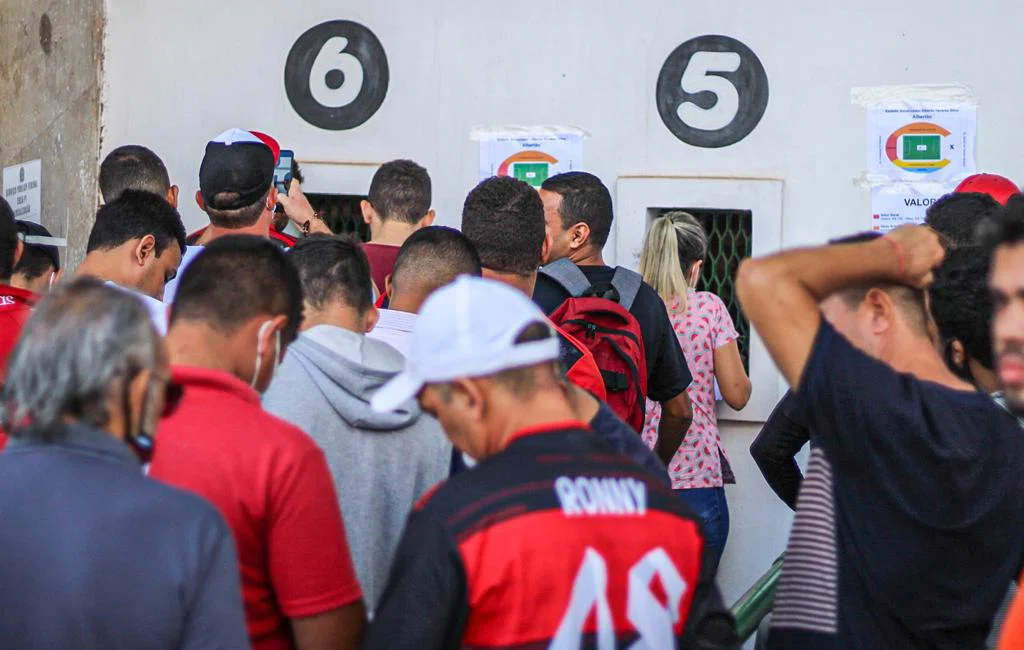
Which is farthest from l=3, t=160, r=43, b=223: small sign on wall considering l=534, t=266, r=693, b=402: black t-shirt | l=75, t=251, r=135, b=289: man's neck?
l=534, t=266, r=693, b=402: black t-shirt

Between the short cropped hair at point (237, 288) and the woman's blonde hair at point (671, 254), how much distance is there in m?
2.88

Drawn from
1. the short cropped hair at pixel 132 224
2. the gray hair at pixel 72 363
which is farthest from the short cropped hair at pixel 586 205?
the gray hair at pixel 72 363

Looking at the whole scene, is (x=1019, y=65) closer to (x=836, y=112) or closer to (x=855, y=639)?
(x=836, y=112)

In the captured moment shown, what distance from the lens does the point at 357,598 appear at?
2.76 m

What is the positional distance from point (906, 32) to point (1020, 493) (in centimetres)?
343

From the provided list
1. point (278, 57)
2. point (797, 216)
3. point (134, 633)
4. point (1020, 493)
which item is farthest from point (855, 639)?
point (278, 57)

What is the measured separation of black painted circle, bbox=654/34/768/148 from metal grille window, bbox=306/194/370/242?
156 centimetres

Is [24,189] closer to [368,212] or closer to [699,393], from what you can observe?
[368,212]

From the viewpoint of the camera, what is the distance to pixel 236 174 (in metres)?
4.60

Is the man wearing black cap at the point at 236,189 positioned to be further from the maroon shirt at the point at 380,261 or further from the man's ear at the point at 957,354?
the man's ear at the point at 957,354

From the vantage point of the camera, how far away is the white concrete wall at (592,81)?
5.83 m

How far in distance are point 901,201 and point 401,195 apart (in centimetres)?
213

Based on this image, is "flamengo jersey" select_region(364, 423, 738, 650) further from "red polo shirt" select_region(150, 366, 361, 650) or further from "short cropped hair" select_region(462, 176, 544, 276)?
"short cropped hair" select_region(462, 176, 544, 276)

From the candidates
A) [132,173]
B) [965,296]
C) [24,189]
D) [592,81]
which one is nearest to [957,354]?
[965,296]
